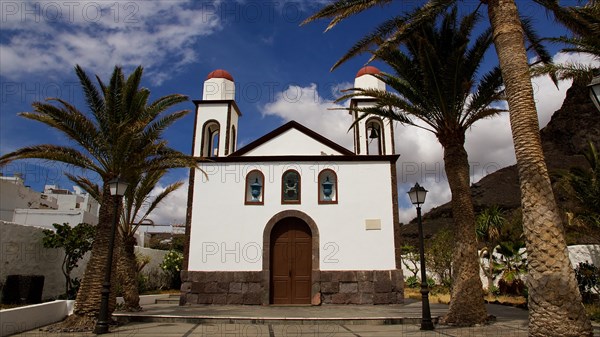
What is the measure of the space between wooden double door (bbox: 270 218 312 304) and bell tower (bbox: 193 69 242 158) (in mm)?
3992

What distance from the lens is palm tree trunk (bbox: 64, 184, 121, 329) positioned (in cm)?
952

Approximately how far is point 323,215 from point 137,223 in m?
6.47

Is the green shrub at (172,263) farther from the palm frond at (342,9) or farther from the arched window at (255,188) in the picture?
the palm frond at (342,9)

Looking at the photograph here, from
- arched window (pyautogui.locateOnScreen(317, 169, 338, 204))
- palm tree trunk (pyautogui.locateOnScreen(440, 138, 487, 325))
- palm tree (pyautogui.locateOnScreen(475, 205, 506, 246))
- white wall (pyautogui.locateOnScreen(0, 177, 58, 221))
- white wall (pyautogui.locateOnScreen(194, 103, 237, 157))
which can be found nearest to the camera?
palm tree trunk (pyautogui.locateOnScreen(440, 138, 487, 325))

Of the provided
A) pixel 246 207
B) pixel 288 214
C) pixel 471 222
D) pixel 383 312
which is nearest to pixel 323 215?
pixel 288 214

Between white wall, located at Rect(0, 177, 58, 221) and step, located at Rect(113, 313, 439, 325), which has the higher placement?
white wall, located at Rect(0, 177, 58, 221)

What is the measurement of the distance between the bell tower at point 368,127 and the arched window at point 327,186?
1797mm

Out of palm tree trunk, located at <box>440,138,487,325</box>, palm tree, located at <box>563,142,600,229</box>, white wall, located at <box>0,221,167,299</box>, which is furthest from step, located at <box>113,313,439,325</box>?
palm tree, located at <box>563,142,600,229</box>

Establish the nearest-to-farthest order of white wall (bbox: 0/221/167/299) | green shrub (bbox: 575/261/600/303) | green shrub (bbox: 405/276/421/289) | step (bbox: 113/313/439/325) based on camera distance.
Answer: step (bbox: 113/313/439/325), white wall (bbox: 0/221/167/299), green shrub (bbox: 575/261/600/303), green shrub (bbox: 405/276/421/289)

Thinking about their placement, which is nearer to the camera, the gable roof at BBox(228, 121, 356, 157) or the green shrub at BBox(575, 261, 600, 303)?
the green shrub at BBox(575, 261, 600, 303)

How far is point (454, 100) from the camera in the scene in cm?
1012

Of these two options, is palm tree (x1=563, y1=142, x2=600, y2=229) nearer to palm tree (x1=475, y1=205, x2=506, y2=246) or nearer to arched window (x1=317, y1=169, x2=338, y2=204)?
palm tree (x1=475, y1=205, x2=506, y2=246)

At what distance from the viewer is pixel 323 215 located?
50.0 feet

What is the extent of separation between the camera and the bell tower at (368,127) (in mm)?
16656
